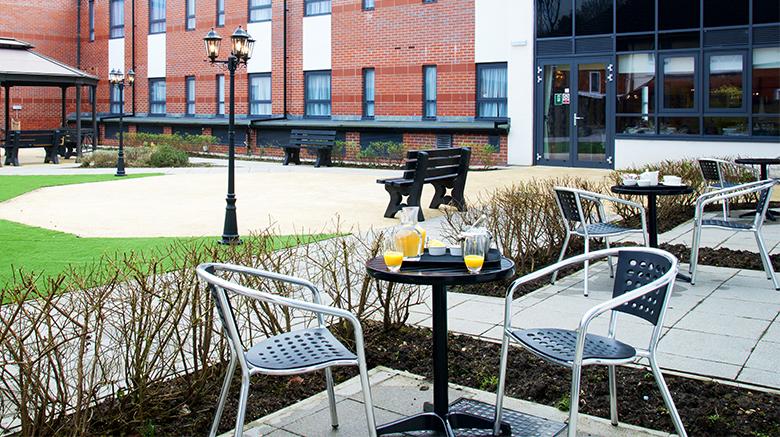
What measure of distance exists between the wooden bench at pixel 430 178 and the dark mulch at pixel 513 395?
710cm

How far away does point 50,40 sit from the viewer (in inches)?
1422

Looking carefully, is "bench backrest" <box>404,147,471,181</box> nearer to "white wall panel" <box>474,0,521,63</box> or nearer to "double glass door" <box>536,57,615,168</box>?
"double glass door" <box>536,57,615,168</box>

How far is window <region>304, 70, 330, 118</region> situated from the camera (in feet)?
92.1

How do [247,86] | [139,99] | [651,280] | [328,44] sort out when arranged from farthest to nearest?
[139,99] < [247,86] < [328,44] < [651,280]

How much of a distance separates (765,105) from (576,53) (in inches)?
192

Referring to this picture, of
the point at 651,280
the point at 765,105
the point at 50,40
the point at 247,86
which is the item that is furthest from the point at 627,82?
the point at 50,40

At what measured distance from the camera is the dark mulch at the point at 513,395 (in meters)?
4.15

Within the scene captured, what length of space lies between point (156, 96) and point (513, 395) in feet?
102

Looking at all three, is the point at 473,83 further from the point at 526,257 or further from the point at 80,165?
the point at 526,257

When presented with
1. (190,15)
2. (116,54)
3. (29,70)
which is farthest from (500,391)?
(116,54)

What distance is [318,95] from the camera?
92.9 feet

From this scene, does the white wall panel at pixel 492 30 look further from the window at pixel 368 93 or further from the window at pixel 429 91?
the window at pixel 368 93

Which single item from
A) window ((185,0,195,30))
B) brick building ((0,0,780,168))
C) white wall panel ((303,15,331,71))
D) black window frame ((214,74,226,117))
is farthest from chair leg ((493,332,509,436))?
window ((185,0,195,30))

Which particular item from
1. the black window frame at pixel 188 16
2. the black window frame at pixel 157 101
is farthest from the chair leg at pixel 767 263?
the black window frame at pixel 157 101
